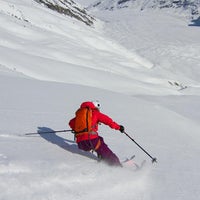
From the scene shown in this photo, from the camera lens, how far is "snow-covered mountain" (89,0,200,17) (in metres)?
73.5

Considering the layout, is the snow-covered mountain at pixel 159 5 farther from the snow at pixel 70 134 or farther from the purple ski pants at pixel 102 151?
the purple ski pants at pixel 102 151

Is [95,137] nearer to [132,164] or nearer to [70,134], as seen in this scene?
[132,164]

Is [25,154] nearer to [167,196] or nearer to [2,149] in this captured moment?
[2,149]

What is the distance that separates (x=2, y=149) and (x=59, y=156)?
0.86m

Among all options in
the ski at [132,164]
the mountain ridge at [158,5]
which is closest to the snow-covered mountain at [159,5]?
the mountain ridge at [158,5]

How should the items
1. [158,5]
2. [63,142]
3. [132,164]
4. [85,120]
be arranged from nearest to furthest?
1. [85,120]
2. [132,164]
3. [63,142]
4. [158,5]

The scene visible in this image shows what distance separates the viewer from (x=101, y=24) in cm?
5222

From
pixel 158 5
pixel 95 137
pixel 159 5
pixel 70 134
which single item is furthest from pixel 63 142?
pixel 158 5

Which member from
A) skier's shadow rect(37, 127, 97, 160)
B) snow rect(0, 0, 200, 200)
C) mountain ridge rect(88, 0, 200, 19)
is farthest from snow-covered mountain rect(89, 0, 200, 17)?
skier's shadow rect(37, 127, 97, 160)

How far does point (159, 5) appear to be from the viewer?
80312 millimetres

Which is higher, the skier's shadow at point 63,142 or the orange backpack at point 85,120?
the orange backpack at point 85,120

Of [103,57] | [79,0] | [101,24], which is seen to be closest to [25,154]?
[103,57]

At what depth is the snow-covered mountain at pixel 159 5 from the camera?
2895 inches

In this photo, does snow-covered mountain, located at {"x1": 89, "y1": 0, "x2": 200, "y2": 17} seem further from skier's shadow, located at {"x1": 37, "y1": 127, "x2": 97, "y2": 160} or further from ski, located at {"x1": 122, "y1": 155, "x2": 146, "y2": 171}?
ski, located at {"x1": 122, "y1": 155, "x2": 146, "y2": 171}
